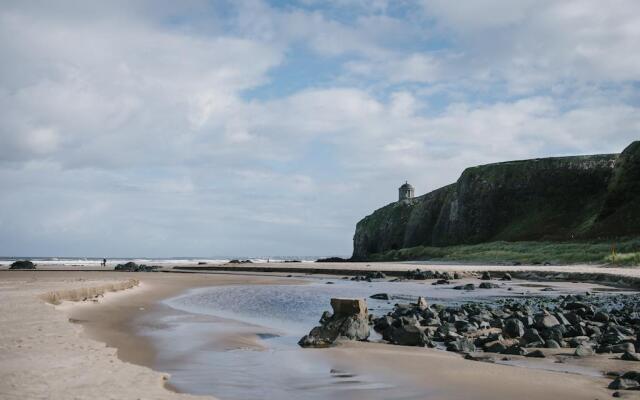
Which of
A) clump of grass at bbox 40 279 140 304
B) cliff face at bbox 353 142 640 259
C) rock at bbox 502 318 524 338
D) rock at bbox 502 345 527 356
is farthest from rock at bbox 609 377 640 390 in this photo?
cliff face at bbox 353 142 640 259

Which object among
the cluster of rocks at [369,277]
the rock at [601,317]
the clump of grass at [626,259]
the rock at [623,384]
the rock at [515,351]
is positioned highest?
the clump of grass at [626,259]

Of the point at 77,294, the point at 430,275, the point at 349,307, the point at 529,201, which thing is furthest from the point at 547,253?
the point at 349,307

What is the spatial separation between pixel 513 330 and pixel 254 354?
6.76 meters

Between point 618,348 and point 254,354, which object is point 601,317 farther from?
point 254,354

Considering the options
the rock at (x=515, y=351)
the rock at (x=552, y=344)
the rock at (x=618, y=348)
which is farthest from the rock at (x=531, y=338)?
the rock at (x=618, y=348)

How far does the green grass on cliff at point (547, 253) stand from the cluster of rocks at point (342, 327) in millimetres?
31692

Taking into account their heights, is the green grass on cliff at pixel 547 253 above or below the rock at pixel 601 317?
above

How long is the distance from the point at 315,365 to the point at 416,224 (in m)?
101

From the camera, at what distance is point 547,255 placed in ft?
180

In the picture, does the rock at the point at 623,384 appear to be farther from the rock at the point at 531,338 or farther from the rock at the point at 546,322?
the rock at the point at 546,322

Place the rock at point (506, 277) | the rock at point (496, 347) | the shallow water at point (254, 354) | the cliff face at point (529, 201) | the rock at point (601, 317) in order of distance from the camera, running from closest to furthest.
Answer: the shallow water at point (254, 354), the rock at point (496, 347), the rock at point (601, 317), the rock at point (506, 277), the cliff face at point (529, 201)

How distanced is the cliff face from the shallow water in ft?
169

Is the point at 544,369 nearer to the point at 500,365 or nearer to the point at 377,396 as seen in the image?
the point at 500,365

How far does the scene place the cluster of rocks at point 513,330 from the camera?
486 inches
